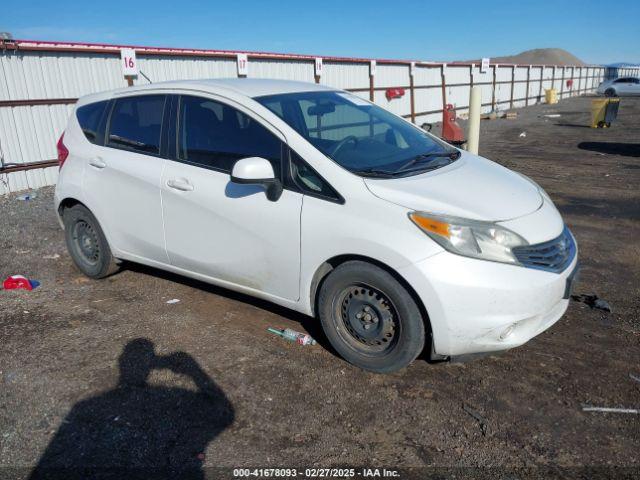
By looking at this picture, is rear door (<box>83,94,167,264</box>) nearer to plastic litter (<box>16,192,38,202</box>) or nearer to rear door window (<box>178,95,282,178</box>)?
rear door window (<box>178,95,282,178</box>)

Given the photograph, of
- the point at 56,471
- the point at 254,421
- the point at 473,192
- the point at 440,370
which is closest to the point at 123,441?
the point at 56,471

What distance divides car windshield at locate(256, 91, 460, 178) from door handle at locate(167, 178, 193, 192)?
84cm

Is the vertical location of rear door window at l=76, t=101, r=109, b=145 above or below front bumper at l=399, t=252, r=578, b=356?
above

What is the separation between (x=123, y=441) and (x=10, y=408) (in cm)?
87

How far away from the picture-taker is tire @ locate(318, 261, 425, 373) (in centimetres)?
313

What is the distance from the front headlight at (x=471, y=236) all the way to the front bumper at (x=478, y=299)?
0.18 feet

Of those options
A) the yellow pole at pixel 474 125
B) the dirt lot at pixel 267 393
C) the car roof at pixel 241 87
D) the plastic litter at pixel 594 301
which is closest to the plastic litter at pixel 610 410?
the dirt lot at pixel 267 393

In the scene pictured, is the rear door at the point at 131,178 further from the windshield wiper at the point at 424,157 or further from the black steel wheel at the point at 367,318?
the windshield wiper at the point at 424,157

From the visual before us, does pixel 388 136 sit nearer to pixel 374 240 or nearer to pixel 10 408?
pixel 374 240

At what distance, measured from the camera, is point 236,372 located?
3.48 metres

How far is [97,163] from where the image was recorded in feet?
15.2

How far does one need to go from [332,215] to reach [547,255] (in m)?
1.33

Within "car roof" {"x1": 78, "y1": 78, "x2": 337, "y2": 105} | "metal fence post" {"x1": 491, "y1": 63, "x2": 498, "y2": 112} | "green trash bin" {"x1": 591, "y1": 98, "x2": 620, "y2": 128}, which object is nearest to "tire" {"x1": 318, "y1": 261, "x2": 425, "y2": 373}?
"car roof" {"x1": 78, "y1": 78, "x2": 337, "y2": 105}

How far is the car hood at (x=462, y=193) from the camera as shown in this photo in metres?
3.13
